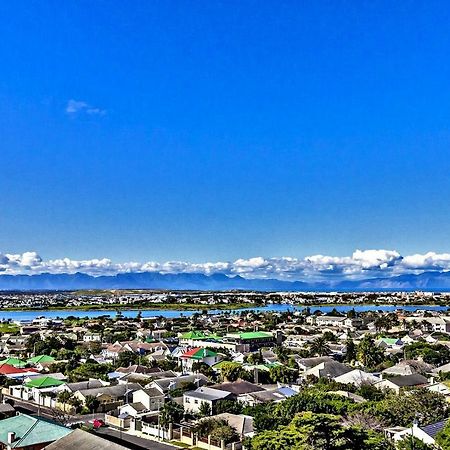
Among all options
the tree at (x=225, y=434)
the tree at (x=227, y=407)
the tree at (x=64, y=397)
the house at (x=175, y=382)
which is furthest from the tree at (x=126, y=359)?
Result: the tree at (x=225, y=434)

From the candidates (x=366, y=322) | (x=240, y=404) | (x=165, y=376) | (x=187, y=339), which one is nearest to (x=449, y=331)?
(x=366, y=322)

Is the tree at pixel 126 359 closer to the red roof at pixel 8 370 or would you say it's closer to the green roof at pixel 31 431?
the red roof at pixel 8 370

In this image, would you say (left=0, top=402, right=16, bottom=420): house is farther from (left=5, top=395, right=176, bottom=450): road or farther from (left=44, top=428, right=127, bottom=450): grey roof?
(left=44, top=428, right=127, bottom=450): grey roof

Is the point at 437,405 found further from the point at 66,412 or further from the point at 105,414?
the point at 66,412

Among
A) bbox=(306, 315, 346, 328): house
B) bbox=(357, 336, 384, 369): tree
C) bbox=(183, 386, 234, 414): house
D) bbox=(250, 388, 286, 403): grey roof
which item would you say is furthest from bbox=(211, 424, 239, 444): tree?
bbox=(306, 315, 346, 328): house

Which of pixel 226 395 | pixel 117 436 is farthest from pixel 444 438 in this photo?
pixel 117 436

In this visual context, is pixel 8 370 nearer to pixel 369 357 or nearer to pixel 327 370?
pixel 327 370
